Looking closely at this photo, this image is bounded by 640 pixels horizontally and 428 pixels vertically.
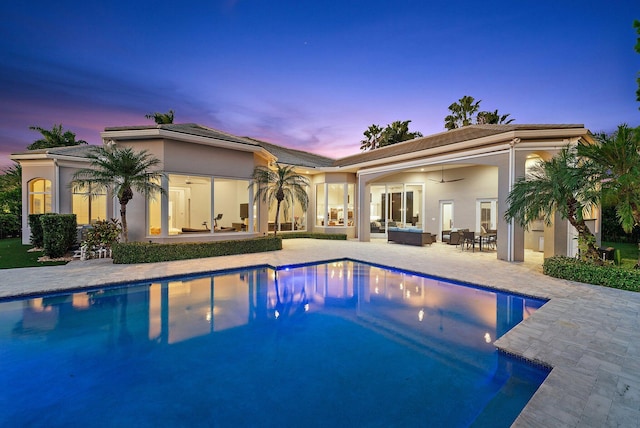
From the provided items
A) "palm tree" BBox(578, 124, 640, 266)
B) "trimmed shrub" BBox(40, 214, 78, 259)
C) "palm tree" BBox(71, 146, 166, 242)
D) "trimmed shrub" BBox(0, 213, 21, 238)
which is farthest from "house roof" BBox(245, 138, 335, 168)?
"trimmed shrub" BBox(0, 213, 21, 238)

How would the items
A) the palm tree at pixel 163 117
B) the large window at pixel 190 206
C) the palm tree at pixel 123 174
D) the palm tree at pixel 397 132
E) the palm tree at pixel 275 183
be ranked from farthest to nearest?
1. the palm tree at pixel 397 132
2. the palm tree at pixel 163 117
3. the large window at pixel 190 206
4. the palm tree at pixel 275 183
5. the palm tree at pixel 123 174

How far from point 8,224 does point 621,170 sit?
31.2 metres

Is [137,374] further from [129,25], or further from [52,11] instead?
[52,11]

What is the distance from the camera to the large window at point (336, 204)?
19.1m

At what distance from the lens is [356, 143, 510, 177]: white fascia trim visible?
37.3 ft

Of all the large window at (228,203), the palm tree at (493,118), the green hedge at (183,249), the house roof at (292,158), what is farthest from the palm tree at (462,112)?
the green hedge at (183,249)

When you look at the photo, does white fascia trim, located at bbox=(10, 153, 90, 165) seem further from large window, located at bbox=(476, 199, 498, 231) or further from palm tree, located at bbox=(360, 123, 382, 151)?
palm tree, located at bbox=(360, 123, 382, 151)

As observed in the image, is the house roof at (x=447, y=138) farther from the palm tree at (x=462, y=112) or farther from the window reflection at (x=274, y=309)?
the palm tree at (x=462, y=112)

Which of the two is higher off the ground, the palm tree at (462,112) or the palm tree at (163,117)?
the palm tree at (462,112)

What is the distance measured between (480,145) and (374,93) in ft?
28.7

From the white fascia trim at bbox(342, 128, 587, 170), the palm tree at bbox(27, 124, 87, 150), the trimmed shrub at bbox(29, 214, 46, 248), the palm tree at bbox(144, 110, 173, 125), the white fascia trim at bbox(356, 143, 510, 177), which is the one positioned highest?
the palm tree at bbox(144, 110, 173, 125)

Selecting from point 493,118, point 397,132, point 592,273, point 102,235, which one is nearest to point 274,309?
point 592,273

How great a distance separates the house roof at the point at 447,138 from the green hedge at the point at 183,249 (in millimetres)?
8662

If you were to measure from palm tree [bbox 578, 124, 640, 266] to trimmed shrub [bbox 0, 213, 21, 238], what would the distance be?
30090 mm
